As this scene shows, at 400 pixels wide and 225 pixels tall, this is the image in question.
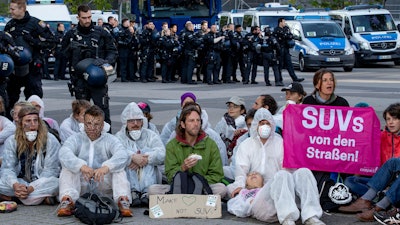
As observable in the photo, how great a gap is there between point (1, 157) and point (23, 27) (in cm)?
373

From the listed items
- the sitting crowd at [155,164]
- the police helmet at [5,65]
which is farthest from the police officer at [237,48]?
the sitting crowd at [155,164]

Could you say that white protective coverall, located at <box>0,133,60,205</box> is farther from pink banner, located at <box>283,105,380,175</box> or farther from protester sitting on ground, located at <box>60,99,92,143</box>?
pink banner, located at <box>283,105,380,175</box>

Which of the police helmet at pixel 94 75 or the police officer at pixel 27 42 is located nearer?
the police helmet at pixel 94 75

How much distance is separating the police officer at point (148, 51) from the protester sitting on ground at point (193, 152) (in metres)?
18.1

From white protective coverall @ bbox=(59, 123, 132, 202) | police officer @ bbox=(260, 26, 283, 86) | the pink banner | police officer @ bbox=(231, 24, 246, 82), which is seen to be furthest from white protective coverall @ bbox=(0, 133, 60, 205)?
police officer @ bbox=(231, 24, 246, 82)

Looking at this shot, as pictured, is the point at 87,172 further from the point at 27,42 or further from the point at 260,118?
the point at 27,42

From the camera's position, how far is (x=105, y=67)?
12078mm

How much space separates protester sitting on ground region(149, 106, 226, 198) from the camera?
915 centimetres

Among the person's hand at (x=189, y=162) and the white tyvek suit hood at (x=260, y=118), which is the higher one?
the white tyvek suit hood at (x=260, y=118)

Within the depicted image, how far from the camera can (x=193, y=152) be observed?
9.24m

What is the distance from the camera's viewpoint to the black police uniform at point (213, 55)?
26.2m

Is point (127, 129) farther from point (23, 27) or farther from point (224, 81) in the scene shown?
point (224, 81)

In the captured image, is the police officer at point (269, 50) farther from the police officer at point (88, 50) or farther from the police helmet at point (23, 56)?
the police officer at point (88, 50)

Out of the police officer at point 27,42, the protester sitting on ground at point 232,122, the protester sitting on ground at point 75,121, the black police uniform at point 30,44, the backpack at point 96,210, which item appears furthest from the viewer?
the black police uniform at point 30,44
